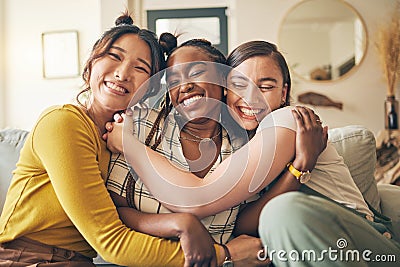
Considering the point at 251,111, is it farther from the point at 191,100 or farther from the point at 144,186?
the point at 144,186

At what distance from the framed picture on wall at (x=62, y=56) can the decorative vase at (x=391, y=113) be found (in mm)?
2762

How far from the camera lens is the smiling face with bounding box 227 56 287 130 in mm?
1491

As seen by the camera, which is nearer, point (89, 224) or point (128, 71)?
point (89, 224)

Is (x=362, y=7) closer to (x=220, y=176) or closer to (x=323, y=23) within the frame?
(x=323, y=23)

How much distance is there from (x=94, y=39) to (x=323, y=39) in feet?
6.82

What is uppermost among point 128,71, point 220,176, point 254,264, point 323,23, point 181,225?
point 323,23

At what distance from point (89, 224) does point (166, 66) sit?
1.72 ft

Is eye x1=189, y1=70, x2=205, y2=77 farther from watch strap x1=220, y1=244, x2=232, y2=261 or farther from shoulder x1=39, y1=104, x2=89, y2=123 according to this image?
watch strap x1=220, y1=244, x2=232, y2=261

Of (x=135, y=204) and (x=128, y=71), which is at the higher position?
(x=128, y=71)

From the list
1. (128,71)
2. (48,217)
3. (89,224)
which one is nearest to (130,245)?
(89,224)

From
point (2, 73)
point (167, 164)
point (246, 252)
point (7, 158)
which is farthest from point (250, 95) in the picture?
point (2, 73)

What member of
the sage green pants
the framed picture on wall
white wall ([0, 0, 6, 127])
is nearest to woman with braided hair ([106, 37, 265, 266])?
the sage green pants

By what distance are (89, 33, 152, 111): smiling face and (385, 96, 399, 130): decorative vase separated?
3429 mm

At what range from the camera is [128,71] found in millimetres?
1451
